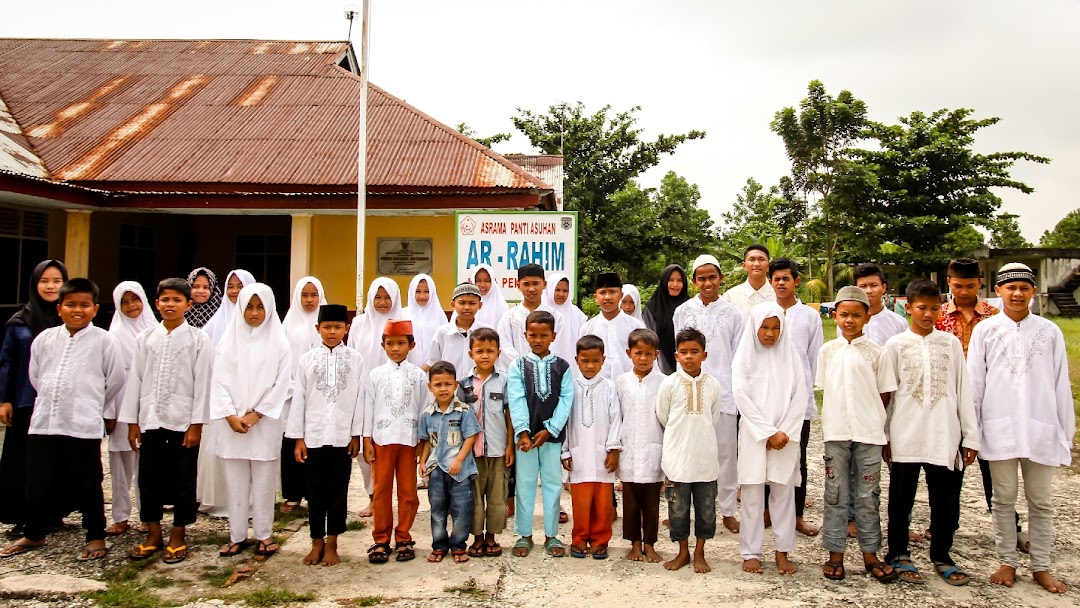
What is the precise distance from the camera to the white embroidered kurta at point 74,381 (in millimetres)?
3805

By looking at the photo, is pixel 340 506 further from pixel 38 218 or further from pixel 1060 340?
pixel 38 218

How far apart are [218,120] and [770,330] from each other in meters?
9.24

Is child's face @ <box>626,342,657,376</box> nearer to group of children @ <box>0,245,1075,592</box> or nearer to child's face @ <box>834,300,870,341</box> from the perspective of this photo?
group of children @ <box>0,245,1075,592</box>

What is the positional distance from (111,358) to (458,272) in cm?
278

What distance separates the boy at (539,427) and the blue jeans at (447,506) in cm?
30

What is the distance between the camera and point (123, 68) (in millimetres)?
11977

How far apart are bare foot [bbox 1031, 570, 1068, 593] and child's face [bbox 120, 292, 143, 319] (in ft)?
17.2

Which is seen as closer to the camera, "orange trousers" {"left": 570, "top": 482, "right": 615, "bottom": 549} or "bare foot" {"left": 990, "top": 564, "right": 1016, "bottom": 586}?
"bare foot" {"left": 990, "top": 564, "right": 1016, "bottom": 586}

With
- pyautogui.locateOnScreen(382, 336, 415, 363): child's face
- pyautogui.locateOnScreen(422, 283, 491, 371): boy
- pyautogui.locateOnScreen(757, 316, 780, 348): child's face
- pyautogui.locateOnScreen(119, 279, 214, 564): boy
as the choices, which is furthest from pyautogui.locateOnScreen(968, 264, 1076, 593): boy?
pyautogui.locateOnScreen(119, 279, 214, 564): boy

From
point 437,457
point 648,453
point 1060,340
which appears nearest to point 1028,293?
point 1060,340

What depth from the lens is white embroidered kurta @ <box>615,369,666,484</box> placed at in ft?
12.3

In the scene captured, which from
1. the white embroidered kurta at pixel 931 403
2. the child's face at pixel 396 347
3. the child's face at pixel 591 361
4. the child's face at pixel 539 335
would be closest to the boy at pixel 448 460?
the child's face at pixel 396 347

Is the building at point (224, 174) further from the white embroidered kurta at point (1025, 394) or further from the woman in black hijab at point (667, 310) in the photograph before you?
the white embroidered kurta at point (1025, 394)

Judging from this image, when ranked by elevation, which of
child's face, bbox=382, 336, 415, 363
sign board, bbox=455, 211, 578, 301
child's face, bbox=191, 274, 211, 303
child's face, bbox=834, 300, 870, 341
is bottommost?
child's face, bbox=382, 336, 415, 363
